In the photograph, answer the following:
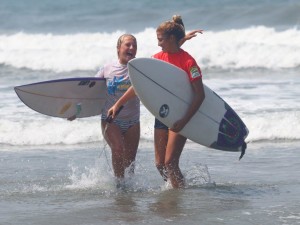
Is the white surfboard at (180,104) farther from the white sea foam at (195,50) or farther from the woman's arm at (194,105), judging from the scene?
the white sea foam at (195,50)

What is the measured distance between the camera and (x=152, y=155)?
9508 millimetres

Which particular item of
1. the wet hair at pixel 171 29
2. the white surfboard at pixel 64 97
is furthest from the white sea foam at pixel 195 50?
the wet hair at pixel 171 29

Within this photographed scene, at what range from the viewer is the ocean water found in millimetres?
6668

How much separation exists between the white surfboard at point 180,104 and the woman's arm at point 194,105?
0.06m

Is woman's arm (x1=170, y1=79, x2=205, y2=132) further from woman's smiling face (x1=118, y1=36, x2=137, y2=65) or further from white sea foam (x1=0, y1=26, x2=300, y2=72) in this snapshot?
white sea foam (x1=0, y1=26, x2=300, y2=72)

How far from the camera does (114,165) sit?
7387mm

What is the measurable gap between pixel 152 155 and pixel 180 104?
8.25 ft

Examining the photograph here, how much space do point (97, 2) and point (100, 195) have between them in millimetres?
27132

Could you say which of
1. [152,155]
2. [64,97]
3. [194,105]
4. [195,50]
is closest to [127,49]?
[194,105]

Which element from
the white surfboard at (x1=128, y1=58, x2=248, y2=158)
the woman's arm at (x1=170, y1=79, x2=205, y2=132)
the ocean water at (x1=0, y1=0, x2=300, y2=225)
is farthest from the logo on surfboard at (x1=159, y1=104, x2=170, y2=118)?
the ocean water at (x1=0, y1=0, x2=300, y2=225)

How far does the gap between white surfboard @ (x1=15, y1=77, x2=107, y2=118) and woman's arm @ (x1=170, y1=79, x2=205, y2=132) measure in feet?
3.17

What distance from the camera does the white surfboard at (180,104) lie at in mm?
6965

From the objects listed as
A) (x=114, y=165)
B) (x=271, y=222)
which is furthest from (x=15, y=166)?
(x=271, y=222)

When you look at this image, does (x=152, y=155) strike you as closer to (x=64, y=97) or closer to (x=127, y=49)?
(x=64, y=97)
